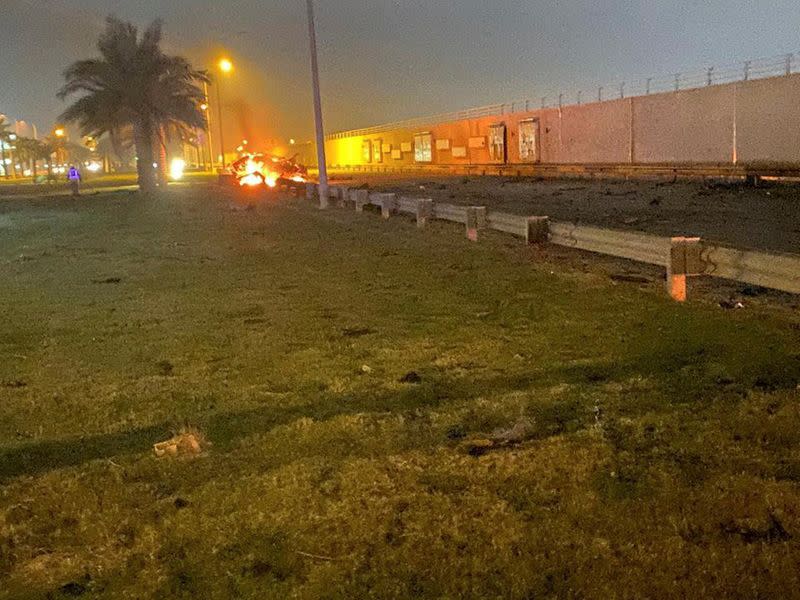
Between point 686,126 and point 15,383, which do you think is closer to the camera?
point 15,383

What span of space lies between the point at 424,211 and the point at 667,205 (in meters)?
7.94

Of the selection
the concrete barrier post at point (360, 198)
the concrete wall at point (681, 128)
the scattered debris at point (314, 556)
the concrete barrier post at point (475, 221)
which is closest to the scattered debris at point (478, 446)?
the scattered debris at point (314, 556)

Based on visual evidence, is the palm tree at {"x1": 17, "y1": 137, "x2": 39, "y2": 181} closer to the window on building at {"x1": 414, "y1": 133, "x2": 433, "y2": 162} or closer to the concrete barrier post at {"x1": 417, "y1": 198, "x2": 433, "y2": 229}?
the window on building at {"x1": 414, "y1": 133, "x2": 433, "y2": 162}

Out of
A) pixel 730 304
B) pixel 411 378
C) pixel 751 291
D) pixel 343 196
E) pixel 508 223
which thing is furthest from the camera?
pixel 343 196

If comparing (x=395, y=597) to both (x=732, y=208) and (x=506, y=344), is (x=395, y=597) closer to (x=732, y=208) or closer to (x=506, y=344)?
(x=506, y=344)

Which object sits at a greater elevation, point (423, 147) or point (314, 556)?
point (423, 147)

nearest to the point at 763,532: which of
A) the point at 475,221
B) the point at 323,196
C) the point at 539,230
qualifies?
the point at 539,230

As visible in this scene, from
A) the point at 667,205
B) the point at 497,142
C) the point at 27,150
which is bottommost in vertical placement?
the point at 667,205

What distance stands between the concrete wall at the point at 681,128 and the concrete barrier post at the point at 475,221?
1926 centimetres

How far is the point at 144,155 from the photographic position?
43562 millimetres

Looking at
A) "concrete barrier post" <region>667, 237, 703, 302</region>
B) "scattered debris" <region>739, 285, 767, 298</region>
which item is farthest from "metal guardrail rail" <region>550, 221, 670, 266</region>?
"scattered debris" <region>739, 285, 767, 298</region>

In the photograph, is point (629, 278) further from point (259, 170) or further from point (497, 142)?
point (497, 142)

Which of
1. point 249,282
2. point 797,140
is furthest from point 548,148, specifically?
point 249,282

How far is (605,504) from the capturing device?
13.1ft
